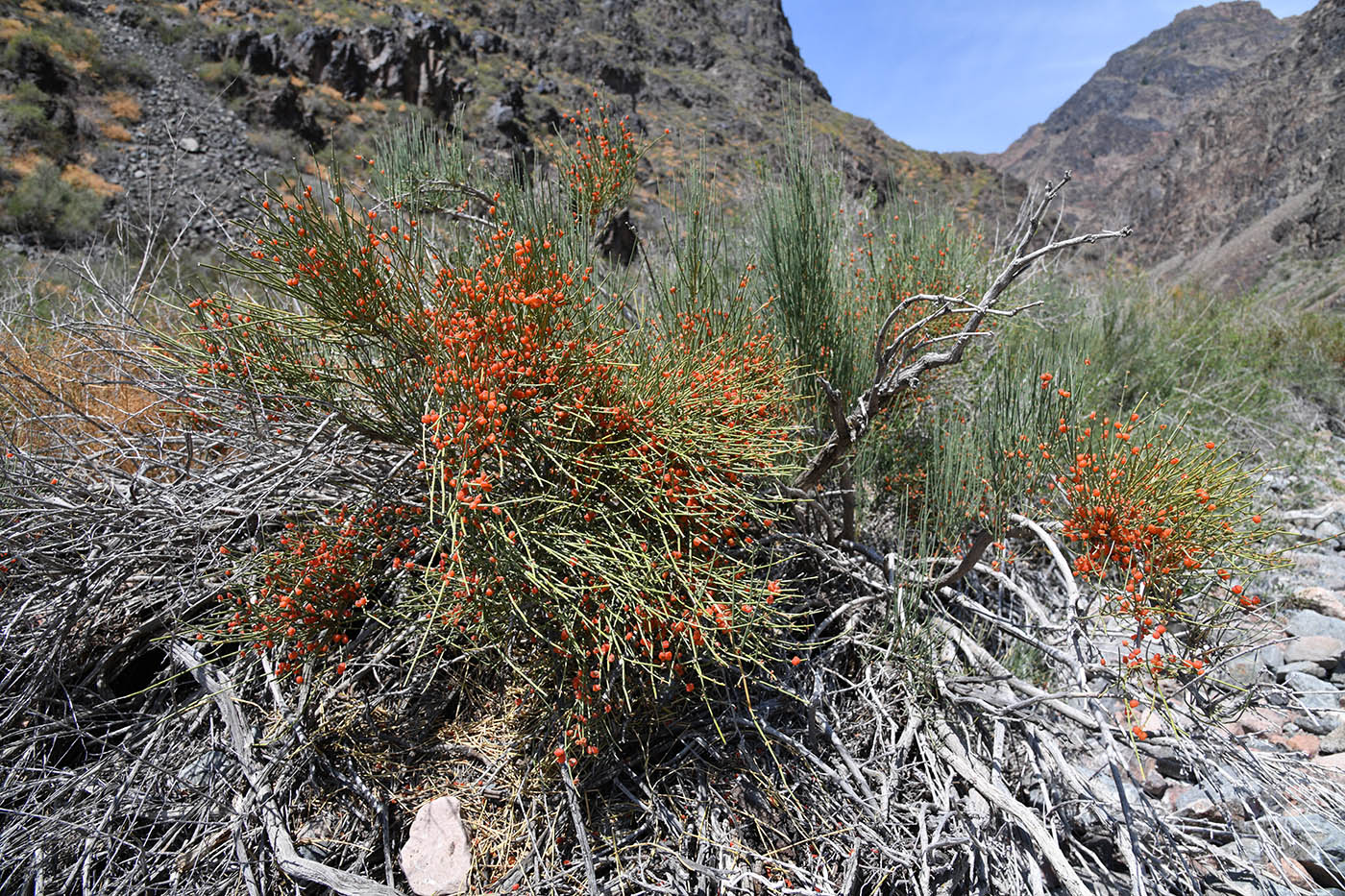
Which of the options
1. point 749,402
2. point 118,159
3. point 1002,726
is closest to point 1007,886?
point 1002,726

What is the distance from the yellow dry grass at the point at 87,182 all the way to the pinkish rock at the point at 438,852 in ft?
53.3

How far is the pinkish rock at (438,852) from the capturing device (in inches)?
65.2

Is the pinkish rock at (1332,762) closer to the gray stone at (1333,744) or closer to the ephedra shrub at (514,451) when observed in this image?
the gray stone at (1333,744)

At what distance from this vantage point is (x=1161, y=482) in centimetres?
173

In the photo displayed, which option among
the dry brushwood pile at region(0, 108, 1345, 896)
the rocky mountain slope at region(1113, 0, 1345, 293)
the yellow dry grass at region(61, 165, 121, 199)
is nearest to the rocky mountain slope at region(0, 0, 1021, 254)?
the yellow dry grass at region(61, 165, 121, 199)

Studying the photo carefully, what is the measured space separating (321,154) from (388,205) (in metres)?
17.9

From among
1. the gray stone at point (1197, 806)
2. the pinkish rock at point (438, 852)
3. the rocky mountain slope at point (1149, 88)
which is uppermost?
the rocky mountain slope at point (1149, 88)

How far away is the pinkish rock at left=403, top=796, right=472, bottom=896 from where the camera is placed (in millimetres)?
1655

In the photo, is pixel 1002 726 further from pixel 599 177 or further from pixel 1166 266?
pixel 1166 266

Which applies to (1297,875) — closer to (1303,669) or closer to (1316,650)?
(1303,669)

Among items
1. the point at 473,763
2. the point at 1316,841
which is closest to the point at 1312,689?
the point at 1316,841

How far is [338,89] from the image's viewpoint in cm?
1938

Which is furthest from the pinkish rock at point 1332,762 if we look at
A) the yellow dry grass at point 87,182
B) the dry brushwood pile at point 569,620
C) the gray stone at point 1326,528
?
the yellow dry grass at point 87,182

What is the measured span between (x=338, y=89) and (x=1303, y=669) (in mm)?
24470
